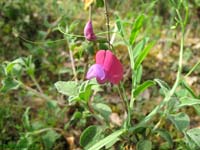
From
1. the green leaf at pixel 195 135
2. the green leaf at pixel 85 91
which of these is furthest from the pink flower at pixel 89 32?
the green leaf at pixel 195 135

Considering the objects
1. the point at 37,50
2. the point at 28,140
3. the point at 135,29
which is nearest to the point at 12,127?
the point at 28,140

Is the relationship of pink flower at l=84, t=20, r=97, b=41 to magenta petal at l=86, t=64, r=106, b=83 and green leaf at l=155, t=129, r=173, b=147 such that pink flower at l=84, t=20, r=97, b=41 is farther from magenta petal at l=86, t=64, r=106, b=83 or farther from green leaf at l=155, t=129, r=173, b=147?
green leaf at l=155, t=129, r=173, b=147

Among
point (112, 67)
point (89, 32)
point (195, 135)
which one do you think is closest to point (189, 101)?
point (195, 135)

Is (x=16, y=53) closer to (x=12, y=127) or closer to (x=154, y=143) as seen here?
(x=12, y=127)

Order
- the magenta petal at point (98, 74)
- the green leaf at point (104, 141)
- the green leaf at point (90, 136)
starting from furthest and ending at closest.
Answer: the green leaf at point (90, 136) < the green leaf at point (104, 141) < the magenta petal at point (98, 74)

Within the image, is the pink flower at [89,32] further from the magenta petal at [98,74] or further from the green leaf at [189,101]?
the green leaf at [189,101]

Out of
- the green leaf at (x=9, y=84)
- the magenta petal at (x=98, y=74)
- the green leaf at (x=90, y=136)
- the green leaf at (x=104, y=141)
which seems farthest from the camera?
the green leaf at (x=9, y=84)
